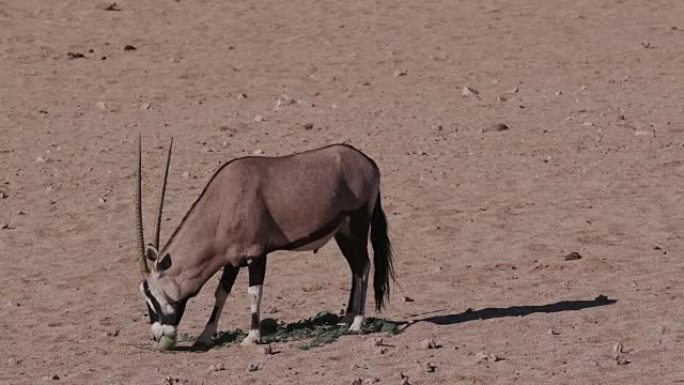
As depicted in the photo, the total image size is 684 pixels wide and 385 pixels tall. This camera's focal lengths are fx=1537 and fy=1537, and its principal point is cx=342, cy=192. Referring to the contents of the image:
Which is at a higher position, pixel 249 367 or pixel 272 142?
pixel 249 367

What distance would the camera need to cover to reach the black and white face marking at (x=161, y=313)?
32.1 ft

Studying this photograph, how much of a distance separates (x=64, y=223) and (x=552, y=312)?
545 cm

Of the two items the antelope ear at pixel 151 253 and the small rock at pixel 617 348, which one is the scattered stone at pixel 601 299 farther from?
the antelope ear at pixel 151 253

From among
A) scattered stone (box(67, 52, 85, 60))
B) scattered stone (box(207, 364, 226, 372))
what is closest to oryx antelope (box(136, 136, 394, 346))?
scattered stone (box(207, 364, 226, 372))

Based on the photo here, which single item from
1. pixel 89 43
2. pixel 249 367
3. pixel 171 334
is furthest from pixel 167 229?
pixel 89 43

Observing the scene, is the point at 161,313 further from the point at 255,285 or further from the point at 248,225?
the point at 248,225

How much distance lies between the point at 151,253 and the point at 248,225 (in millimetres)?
640

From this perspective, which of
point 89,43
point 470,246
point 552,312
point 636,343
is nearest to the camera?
point 636,343

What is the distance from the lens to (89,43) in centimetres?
2234


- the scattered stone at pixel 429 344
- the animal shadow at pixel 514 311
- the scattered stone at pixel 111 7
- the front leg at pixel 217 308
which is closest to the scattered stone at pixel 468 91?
the scattered stone at pixel 111 7

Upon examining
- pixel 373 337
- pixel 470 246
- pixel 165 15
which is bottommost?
pixel 165 15

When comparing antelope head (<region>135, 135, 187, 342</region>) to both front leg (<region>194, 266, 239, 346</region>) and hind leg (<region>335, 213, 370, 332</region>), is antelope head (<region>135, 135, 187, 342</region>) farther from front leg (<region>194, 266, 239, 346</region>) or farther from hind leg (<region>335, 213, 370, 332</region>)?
hind leg (<region>335, 213, 370, 332</region>)

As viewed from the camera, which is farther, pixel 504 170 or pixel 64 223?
pixel 504 170

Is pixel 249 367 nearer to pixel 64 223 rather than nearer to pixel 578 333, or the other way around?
pixel 578 333
